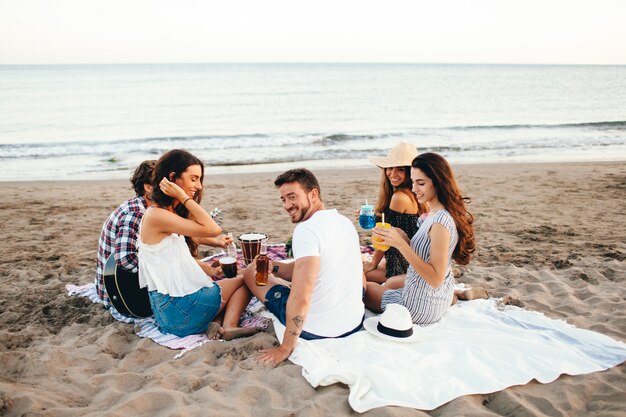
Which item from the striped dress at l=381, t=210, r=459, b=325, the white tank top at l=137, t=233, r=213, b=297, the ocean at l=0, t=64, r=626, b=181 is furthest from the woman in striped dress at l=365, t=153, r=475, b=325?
the ocean at l=0, t=64, r=626, b=181

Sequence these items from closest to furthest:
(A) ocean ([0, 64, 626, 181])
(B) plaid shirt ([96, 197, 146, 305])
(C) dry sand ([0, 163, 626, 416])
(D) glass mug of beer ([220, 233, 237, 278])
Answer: (C) dry sand ([0, 163, 626, 416]), (B) plaid shirt ([96, 197, 146, 305]), (D) glass mug of beer ([220, 233, 237, 278]), (A) ocean ([0, 64, 626, 181])

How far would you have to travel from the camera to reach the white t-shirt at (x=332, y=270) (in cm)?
307

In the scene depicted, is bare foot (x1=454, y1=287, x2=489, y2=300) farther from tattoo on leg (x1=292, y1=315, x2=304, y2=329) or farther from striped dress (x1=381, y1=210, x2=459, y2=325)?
tattoo on leg (x1=292, y1=315, x2=304, y2=329)

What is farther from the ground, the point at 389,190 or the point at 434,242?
the point at 389,190

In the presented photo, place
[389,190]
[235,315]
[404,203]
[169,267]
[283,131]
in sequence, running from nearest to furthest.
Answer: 1. [169,267]
2. [235,315]
3. [404,203]
4. [389,190]
5. [283,131]

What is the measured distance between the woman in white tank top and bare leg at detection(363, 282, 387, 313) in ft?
3.75

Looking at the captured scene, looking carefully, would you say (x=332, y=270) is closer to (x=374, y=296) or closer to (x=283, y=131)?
(x=374, y=296)

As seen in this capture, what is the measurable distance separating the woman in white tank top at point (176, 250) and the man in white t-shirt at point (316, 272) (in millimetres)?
687

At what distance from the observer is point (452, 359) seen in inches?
132

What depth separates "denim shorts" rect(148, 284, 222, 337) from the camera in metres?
3.73

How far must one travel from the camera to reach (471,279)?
523 cm

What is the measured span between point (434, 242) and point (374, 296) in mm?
987

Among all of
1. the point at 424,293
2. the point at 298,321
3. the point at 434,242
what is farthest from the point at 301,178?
the point at 424,293

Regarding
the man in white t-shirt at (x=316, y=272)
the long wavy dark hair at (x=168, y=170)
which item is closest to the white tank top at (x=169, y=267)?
the long wavy dark hair at (x=168, y=170)
